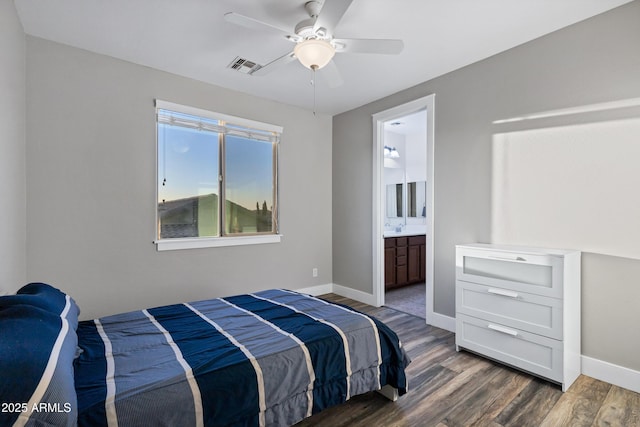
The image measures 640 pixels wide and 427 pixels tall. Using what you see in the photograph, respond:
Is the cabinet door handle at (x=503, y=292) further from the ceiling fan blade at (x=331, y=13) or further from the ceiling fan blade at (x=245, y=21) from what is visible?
the ceiling fan blade at (x=245, y=21)

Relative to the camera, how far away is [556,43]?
2.50 metres

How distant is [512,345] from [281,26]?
3057mm

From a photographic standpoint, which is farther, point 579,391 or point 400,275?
point 400,275

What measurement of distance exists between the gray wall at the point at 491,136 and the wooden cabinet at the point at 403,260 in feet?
2.01

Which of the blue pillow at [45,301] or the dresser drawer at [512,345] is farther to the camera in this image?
the dresser drawer at [512,345]

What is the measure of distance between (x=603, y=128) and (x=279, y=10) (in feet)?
8.22

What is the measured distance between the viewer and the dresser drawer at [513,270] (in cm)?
221

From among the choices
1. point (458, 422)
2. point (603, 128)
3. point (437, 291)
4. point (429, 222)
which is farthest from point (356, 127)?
point (458, 422)

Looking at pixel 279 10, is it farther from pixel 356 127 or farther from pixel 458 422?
pixel 458 422

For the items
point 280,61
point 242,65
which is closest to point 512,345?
point 280,61

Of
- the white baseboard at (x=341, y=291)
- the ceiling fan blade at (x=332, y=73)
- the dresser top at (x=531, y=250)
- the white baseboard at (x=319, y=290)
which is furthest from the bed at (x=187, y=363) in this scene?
the white baseboard at (x=319, y=290)

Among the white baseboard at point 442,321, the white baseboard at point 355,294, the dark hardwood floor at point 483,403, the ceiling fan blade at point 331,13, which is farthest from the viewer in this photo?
the white baseboard at point 355,294

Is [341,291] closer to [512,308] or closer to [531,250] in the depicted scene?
[512,308]

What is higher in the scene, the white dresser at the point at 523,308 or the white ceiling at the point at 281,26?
the white ceiling at the point at 281,26
